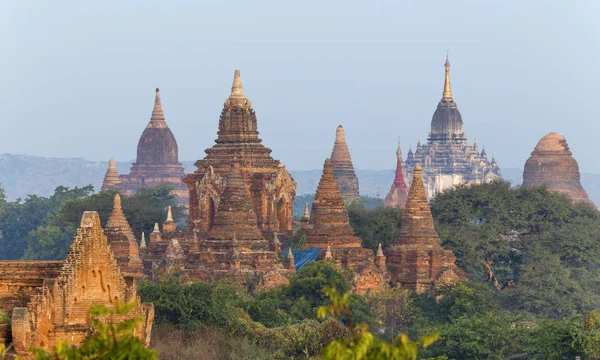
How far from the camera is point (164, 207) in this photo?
9569cm

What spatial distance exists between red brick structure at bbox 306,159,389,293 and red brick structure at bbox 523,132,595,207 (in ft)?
152

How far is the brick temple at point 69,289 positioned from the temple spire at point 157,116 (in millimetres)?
98603

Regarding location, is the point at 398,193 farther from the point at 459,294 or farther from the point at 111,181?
the point at 459,294

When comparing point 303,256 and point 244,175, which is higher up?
point 244,175

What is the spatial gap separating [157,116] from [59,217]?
4168 cm

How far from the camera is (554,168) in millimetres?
110000

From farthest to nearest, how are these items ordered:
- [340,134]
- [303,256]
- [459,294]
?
[340,134], [303,256], [459,294]

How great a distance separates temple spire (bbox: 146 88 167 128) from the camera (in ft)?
413

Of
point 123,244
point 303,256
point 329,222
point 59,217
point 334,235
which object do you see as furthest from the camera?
point 59,217

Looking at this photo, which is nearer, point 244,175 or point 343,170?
point 244,175

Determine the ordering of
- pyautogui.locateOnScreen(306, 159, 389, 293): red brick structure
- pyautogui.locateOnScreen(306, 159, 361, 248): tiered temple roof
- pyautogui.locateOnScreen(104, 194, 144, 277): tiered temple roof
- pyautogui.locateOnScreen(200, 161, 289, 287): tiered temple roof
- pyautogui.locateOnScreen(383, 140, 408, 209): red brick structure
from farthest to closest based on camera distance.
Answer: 1. pyautogui.locateOnScreen(383, 140, 408, 209): red brick structure
2. pyautogui.locateOnScreen(306, 159, 361, 248): tiered temple roof
3. pyautogui.locateOnScreen(104, 194, 144, 277): tiered temple roof
4. pyautogui.locateOnScreen(306, 159, 389, 293): red brick structure
5. pyautogui.locateOnScreen(200, 161, 289, 287): tiered temple roof

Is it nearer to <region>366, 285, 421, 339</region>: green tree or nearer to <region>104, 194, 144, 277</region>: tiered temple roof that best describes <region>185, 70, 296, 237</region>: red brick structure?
<region>104, 194, 144, 277</region>: tiered temple roof

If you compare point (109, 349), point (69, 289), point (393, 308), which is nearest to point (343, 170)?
point (393, 308)

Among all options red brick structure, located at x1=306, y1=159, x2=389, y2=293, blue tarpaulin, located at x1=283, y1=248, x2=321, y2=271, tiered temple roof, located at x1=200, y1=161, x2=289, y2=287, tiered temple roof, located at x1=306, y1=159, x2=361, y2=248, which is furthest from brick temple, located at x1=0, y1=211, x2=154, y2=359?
tiered temple roof, located at x1=306, y1=159, x2=361, y2=248
